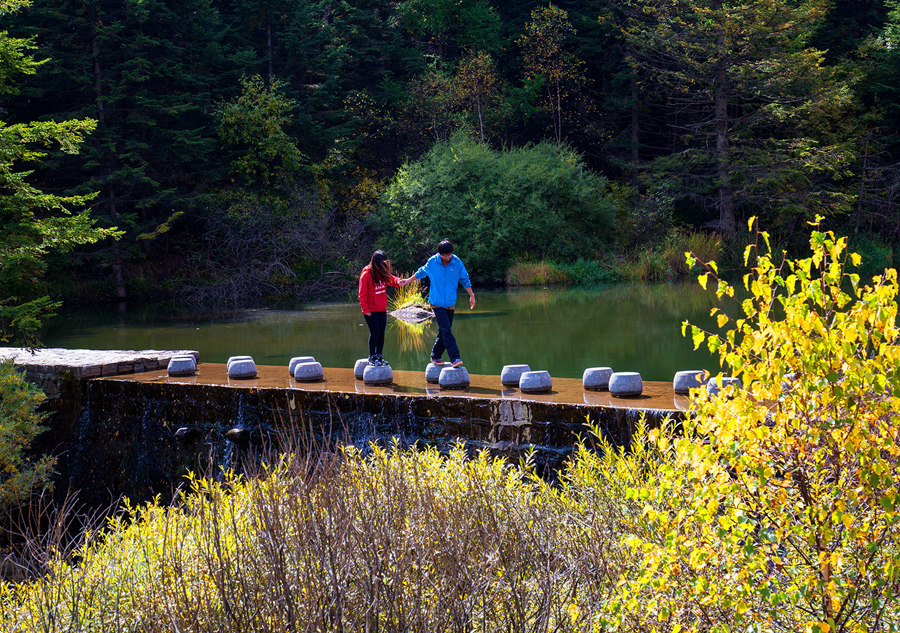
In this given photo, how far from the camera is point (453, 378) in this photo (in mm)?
8273

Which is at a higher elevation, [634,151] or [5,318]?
[634,151]

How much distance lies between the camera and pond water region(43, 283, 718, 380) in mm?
12164

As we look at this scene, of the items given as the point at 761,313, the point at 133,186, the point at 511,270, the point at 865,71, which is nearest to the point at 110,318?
the point at 133,186

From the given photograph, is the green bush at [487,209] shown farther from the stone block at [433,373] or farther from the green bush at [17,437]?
the green bush at [17,437]

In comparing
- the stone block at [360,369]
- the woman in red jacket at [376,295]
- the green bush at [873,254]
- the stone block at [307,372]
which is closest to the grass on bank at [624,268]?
the green bush at [873,254]

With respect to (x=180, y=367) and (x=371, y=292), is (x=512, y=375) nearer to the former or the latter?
(x=371, y=292)

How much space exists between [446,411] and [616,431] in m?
1.62

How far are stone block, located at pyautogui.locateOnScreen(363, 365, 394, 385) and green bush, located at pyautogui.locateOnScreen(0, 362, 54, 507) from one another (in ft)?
10.2

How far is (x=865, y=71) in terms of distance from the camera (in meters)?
27.4

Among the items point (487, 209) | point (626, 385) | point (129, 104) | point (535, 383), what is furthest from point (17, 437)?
point (487, 209)

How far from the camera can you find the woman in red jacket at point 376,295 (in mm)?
8703

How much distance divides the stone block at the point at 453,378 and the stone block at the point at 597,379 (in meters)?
1.20

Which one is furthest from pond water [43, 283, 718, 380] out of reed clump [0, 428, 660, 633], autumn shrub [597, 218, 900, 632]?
autumn shrub [597, 218, 900, 632]

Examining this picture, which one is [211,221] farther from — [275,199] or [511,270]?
[511,270]
